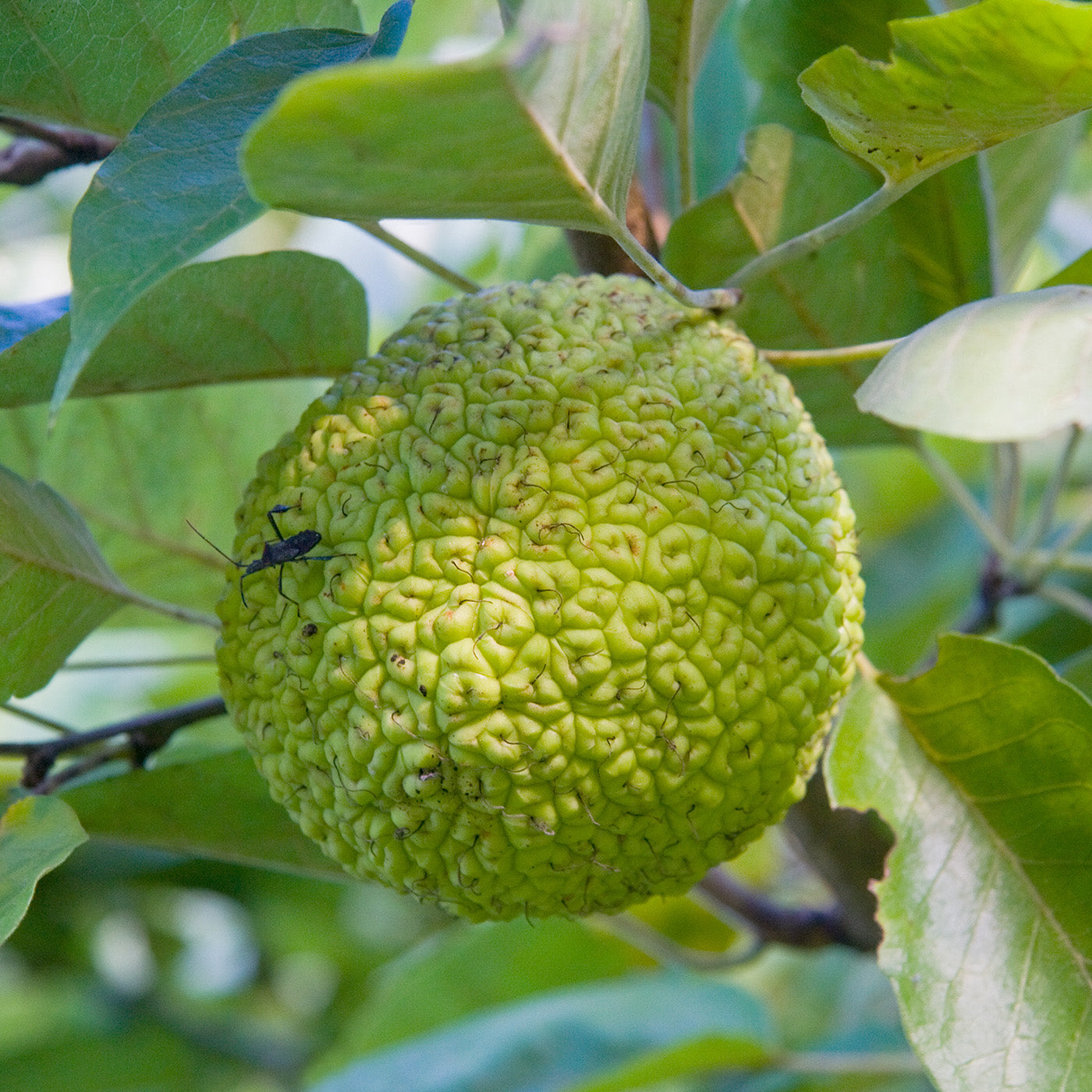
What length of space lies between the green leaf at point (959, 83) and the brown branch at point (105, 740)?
2.69ft

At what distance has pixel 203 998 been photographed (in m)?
3.24

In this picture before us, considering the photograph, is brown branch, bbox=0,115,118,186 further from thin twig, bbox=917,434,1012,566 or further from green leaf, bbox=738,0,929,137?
thin twig, bbox=917,434,1012,566

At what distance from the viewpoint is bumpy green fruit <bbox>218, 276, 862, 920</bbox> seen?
0.88 m

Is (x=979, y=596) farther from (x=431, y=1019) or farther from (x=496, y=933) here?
(x=431, y=1019)

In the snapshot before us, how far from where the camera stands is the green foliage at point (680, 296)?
Answer: 2.56 ft

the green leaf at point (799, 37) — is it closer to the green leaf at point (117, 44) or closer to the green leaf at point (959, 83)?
the green leaf at point (959, 83)

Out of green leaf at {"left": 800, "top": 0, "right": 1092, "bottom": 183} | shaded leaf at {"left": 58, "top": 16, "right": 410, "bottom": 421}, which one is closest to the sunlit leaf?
green leaf at {"left": 800, "top": 0, "right": 1092, "bottom": 183}

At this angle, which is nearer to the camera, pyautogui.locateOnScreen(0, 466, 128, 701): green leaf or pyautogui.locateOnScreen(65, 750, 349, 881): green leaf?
pyautogui.locateOnScreen(0, 466, 128, 701): green leaf

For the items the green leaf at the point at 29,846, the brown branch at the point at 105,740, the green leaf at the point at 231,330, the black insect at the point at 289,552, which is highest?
the green leaf at the point at 231,330

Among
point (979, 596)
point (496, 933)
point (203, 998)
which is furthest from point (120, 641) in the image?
point (979, 596)

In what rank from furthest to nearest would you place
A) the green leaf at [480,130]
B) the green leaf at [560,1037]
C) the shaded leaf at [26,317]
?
the green leaf at [560,1037]
the shaded leaf at [26,317]
the green leaf at [480,130]

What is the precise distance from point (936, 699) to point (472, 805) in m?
0.49

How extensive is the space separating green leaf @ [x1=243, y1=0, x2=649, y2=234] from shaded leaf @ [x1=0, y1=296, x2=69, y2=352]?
1.40 ft

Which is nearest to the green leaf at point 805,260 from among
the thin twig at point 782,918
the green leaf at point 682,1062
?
the thin twig at point 782,918
